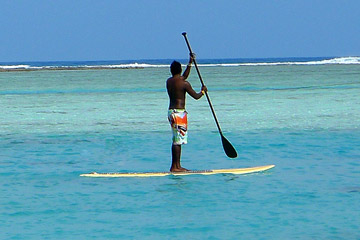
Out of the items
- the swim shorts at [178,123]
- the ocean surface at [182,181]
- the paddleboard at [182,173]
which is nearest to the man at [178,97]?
the swim shorts at [178,123]

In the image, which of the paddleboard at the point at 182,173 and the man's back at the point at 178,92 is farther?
the paddleboard at the point at 182,173

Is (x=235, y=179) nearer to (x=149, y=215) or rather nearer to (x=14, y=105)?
(x=149, y=215)

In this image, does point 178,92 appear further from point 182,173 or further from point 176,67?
point 182,173

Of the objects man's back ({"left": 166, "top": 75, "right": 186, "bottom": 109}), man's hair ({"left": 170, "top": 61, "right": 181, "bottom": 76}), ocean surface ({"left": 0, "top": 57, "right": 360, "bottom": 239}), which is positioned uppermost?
man's hair ({"left": 170, "top": 61, "right": 181, "bottom": 76})

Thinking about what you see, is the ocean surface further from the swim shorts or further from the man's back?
the man's back

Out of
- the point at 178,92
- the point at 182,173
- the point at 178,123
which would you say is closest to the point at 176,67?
the point at 178,92

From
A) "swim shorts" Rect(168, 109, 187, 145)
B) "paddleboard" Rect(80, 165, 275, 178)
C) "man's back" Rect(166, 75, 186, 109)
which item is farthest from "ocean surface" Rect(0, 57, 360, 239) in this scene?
"man's back" Rect(166, 75, 186, 109)

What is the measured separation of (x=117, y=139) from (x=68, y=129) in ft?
8.19

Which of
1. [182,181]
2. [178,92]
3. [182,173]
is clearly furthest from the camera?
[182,173]

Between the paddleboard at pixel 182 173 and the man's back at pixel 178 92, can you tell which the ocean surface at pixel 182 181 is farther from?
the man's back at pixel 178 92

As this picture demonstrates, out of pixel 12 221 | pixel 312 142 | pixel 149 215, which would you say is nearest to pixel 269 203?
pixel 149 215

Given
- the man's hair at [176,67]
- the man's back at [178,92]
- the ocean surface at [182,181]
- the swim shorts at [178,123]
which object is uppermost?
the man's hair at [176,67]

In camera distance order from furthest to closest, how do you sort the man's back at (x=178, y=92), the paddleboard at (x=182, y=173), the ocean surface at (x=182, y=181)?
the paddleboard at (x=182, y=173)
the man's back at (x=178, y=92)
the ocean surface at (x=182, y=181)

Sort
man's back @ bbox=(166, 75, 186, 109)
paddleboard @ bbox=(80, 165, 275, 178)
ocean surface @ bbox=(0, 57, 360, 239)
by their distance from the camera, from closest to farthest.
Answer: ocean surface @ bbox=(0, 57, 360, 239) → man's back @ bbox=(166, 75, 186, 109) → paddleboard @ bbox=(80, 165, 275, 178)
